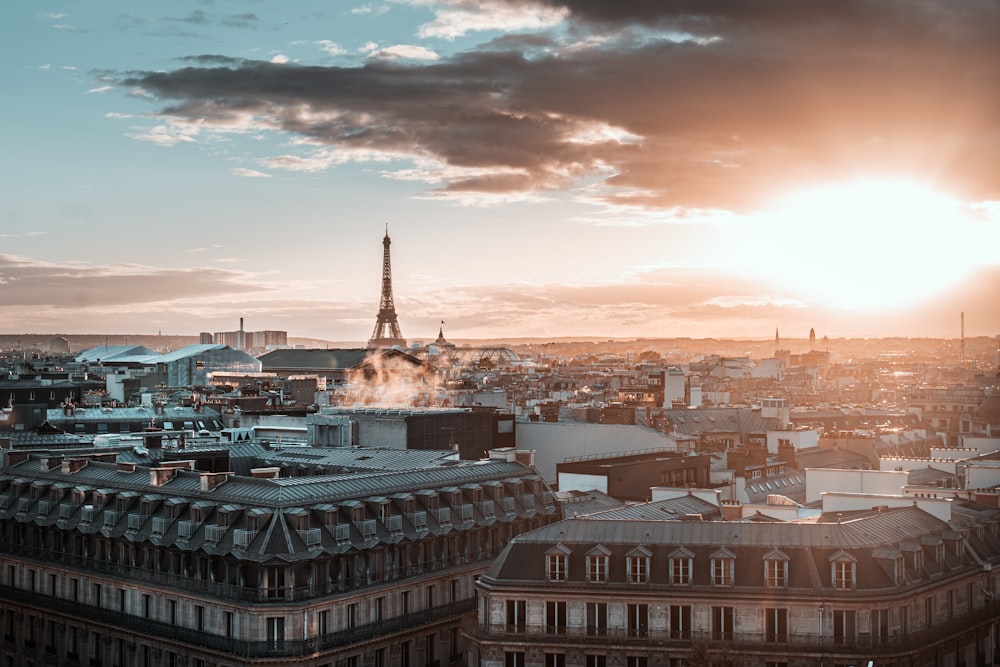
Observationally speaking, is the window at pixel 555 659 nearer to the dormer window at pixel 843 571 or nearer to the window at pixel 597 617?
the window at pixel 597 617

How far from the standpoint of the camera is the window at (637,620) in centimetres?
5428

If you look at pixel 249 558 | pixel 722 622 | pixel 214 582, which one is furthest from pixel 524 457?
pixel 722 622

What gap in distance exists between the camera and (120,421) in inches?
4333

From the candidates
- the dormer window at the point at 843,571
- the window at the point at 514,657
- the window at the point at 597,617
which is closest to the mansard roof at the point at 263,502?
the window at the point at 514,657

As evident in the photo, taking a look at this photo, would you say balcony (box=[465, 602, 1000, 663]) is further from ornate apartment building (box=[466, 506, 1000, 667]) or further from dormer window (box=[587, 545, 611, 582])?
dormer window (box=[587, 545, 611, 582])

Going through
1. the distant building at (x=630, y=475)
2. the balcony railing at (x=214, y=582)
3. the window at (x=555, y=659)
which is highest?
the distant building at (x=630, y=475)

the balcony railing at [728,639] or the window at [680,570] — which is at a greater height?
the window at [680,570]

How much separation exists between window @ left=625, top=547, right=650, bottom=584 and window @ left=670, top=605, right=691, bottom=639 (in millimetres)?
1762

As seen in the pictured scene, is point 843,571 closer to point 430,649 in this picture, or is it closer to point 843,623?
point 843,623

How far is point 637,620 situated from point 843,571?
8741 millimetres

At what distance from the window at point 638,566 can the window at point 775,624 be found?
522 centimetres

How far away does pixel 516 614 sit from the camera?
55188 millimetres

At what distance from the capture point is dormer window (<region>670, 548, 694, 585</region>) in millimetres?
54375

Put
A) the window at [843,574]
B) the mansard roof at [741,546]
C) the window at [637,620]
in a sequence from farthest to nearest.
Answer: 1. the window at [637,620]
2. the mansard roof at [741,546]
3. the window at [843,574]
